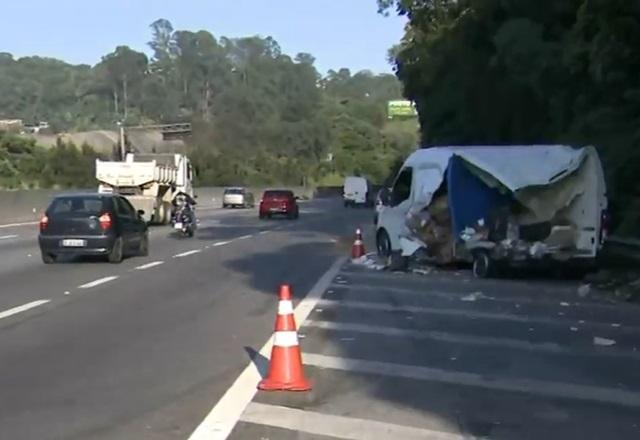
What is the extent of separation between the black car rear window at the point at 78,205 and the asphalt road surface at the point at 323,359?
10.9 ft

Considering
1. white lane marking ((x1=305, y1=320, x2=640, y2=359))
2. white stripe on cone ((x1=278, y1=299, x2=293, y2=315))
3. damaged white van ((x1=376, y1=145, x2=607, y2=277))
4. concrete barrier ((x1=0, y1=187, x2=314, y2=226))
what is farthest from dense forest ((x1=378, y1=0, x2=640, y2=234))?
concrete barrier ((x1=0, y1=187, x2=314, y2=226))

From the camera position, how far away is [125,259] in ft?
89.3

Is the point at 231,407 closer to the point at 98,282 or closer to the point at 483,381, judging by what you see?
the point at 483,381

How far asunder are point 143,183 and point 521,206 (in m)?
28.3

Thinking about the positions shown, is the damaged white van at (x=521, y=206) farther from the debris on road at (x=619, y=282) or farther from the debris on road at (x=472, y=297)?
the debris on road at (x=472, y=297)

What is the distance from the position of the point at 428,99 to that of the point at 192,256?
91.8ft

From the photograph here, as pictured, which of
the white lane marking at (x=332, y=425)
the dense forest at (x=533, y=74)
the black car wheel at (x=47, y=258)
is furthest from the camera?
the black car wheel at (x=47, y=258)

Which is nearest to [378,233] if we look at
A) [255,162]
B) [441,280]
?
[441,280]

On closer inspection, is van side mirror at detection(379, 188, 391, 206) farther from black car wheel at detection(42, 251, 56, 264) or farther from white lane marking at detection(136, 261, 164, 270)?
→ black car wheel at detection(42, 251, 56, 264)

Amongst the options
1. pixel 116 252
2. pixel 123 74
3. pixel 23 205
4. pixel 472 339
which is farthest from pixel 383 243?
pixel 123 74

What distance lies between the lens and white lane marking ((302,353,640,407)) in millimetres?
9891

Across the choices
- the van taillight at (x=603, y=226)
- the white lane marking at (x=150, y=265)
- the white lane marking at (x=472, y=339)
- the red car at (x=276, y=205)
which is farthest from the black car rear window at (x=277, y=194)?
the white lane marking at (x=472, y=339)

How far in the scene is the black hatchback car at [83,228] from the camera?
1002 inches

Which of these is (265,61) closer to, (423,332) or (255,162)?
(255,162)
